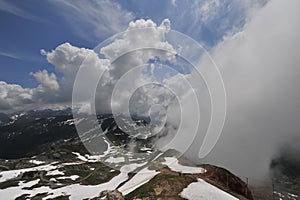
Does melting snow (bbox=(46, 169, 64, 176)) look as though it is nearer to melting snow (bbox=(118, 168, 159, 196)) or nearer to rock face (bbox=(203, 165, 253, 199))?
melting snow (bbox=(118, 168, 159, 196))

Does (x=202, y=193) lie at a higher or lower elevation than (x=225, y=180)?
higher


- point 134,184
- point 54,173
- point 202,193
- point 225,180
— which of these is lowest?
point 54,173

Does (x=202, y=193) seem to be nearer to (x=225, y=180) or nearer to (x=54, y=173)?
(x=225, y=180)

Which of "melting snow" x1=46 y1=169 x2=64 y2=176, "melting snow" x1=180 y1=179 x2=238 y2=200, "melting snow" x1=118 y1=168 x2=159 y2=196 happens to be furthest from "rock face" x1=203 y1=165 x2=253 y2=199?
"melting snow" x1=46 y1=169 x2=64 y2=176

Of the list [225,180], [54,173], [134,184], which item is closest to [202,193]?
[134,184]

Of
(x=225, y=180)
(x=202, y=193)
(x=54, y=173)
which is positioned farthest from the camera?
(x=54, y=173)

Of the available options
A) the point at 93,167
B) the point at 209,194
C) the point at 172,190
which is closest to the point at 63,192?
the point at 172,190

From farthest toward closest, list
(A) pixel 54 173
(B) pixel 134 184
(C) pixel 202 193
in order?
(A) pixel 54 173 → (B) pixel 134 184 → (C) pixel 202 193

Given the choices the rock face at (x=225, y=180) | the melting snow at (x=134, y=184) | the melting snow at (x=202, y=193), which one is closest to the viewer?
the melting snow at (x=202, y=193)

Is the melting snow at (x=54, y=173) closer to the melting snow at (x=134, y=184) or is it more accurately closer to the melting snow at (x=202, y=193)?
the melting snow at (x=134, y=184)

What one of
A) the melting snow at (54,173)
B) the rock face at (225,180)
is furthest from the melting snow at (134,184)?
the melting snow at (54,173)

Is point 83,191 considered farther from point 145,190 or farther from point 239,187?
point 239,187
